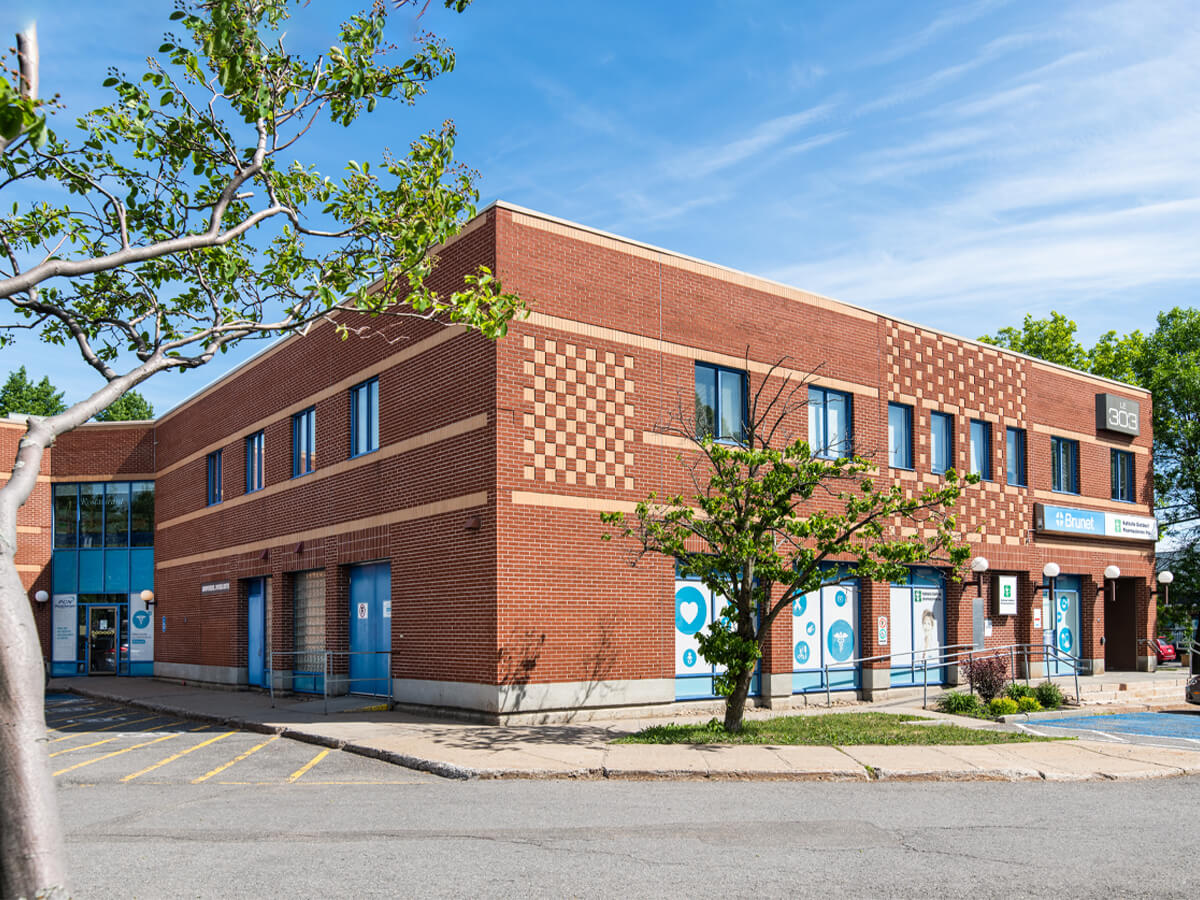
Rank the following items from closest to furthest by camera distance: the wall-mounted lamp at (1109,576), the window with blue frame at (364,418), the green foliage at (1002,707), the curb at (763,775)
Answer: the curb at (763,775)
the green foliage at (1002,707)
the window with blue frame at (364,418)
the wall-mounted lamp at (1109,576)

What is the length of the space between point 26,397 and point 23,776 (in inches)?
2530

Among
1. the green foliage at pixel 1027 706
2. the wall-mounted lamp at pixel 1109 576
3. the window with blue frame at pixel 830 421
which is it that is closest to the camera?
the green foliage at pixel 1027 706

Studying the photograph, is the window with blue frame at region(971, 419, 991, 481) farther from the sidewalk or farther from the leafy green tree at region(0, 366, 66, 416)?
the leafy green tree at region(0, 366, 66, 416)

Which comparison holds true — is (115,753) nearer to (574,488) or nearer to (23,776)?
(574,488)

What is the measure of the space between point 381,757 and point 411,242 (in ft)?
23.1

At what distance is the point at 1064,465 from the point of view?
1199 inches

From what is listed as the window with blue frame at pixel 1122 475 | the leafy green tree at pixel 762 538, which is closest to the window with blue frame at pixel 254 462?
the leafy green tree at pixel 762 538

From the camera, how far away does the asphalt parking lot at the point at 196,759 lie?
13.4 meters

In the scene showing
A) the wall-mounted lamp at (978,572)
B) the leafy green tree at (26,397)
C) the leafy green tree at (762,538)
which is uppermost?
the leafy green tree at (26,397)

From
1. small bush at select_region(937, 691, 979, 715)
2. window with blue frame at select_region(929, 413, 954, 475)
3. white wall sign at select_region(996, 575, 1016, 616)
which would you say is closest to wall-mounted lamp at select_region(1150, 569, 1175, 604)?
white wall sign at select_region(996, 575, 1016, 616)

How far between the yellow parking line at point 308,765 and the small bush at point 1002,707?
39.2ft

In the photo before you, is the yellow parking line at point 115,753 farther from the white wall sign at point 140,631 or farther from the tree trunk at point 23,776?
the white wall sign at point 140,631

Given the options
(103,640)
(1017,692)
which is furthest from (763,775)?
(103,640)

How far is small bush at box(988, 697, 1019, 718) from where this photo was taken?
64.6 feet
